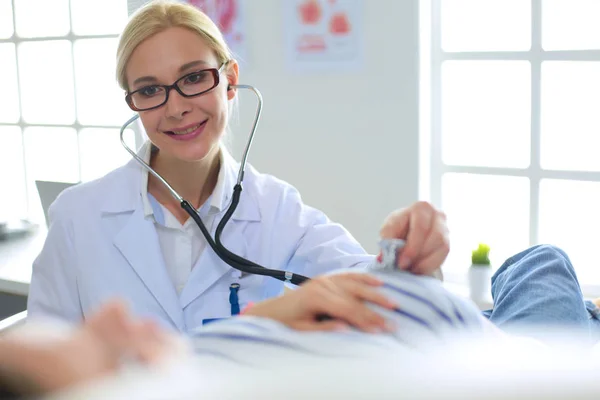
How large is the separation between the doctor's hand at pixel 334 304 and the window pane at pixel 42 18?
2.86m

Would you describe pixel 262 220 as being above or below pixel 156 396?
below

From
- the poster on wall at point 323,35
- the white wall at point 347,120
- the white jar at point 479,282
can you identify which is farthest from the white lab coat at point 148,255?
the poster on wall at point 323,35

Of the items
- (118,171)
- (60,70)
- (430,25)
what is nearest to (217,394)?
(118,171)

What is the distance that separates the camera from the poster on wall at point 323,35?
2199mm

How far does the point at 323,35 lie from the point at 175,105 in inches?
41.5

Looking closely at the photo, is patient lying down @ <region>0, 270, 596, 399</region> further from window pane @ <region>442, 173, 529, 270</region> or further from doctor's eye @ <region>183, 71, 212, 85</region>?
window pane @ <region>442, 173, 529, 270</region>

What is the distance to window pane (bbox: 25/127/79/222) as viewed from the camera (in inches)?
127

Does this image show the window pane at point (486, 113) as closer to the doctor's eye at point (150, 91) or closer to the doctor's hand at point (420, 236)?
the doctor's eye at point (150, 91)

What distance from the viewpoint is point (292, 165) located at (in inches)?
95.7

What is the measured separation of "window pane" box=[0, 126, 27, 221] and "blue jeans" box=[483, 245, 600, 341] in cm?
278

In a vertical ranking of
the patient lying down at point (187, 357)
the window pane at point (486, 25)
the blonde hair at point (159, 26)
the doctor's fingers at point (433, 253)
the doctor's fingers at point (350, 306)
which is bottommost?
the doctor's fingers at point (433, 253)

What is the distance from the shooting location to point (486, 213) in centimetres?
233

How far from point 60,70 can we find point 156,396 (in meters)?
3.24

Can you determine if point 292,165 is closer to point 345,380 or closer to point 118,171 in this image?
point 118,171
